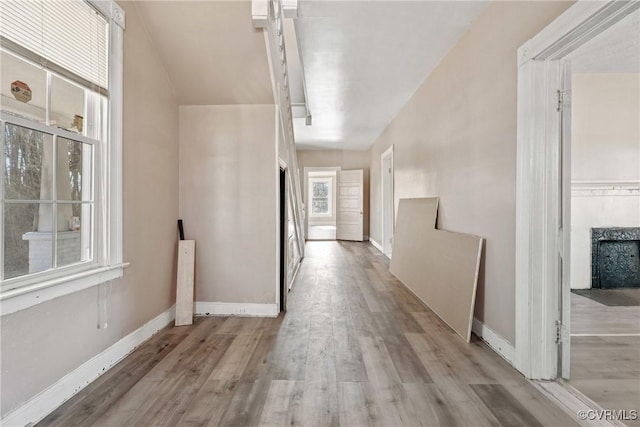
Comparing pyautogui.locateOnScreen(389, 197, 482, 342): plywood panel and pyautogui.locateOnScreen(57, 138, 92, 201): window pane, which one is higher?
pyautogui.locateOnScreen(57, 138, 92, 201): window pane

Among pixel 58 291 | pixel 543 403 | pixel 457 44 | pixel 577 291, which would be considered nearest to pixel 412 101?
pixel 457 44

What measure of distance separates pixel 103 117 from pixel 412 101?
3.87m

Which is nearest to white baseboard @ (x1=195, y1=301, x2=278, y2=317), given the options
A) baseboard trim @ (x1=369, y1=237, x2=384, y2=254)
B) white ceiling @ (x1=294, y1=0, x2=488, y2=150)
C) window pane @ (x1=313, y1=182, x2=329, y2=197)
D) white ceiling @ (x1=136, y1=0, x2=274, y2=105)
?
white ceiling @ (x1=136, y1=0, x2=274, y2=105)

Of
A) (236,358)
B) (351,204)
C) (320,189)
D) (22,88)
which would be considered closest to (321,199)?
(320,189)

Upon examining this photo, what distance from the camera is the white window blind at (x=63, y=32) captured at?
1.46 m

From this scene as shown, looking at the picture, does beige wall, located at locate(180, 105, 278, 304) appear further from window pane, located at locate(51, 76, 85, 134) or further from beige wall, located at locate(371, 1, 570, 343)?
beige wall, located at locate(371, 1, 570, 343)

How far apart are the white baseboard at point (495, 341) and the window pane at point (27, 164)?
296cm

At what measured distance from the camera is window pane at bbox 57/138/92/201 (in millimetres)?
1771

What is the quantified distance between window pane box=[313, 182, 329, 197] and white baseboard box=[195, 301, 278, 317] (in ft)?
32.6

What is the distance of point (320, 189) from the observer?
12.8 meters

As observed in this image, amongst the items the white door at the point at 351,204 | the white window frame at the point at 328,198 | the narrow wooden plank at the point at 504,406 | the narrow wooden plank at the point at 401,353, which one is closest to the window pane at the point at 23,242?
the narrow wooden plank at the point at 401,353

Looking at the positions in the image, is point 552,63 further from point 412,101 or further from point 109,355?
point 109,355

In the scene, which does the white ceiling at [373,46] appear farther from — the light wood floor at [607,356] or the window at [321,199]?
the window at [321,199]

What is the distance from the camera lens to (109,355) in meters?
2.02
